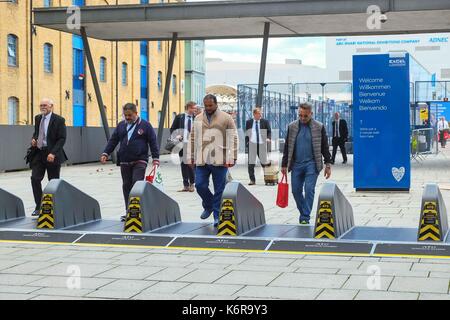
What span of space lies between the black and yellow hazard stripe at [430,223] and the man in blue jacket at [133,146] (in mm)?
3875

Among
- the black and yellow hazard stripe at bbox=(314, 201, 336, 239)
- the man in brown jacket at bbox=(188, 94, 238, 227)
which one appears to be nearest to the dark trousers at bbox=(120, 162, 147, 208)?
the man in brown jacket at bbox=(188, 94, 238, 227)

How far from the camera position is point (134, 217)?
10.2 metres

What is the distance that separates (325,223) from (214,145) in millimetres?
1899

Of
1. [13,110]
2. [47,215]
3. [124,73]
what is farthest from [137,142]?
[124,73]

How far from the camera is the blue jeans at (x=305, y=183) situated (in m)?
10.9

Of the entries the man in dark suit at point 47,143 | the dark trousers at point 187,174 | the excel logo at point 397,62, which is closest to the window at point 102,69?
the dark trousers at point 187,174

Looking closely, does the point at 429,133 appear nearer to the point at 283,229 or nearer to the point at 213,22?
the point at 213,22

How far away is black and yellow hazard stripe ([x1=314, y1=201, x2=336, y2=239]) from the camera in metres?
9.55

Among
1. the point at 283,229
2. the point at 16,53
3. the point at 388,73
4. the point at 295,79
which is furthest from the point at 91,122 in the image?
the point at 295,79

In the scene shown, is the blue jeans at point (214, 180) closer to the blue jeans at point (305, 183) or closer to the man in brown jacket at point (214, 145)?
the man in brown jacket at point (214, 145)

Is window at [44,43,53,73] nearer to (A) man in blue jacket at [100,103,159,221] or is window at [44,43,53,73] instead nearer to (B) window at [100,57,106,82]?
(B) window at [100,57,106,82]

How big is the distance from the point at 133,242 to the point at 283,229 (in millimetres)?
2115

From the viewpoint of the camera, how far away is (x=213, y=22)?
78.9ft

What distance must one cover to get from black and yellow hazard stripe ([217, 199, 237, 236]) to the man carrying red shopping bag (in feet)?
4.76
